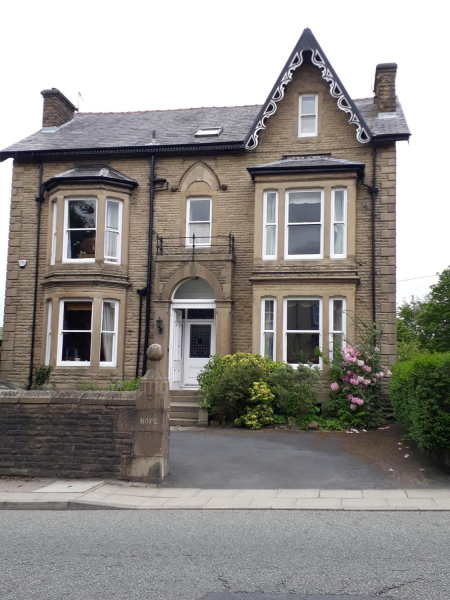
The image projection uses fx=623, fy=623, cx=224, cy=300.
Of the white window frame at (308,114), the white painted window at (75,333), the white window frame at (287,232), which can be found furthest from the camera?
the white window frame at (308,114)

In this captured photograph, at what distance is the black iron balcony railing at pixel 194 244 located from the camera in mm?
19125

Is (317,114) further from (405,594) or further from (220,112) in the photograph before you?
(405,594)

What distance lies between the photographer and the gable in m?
18.7

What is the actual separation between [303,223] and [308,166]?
1646mm

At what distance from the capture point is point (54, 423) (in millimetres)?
10461

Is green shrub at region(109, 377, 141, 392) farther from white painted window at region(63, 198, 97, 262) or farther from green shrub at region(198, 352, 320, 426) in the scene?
white painted window at region(63, 198, 97, 262)

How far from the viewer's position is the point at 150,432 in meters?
10.2

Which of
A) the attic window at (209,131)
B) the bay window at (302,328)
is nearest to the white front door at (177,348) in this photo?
the bay window at (302,328)

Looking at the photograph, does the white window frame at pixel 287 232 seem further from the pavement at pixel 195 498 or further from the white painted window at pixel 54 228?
the pavement at pixel 195 498

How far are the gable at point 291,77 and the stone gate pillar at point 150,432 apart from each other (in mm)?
10792

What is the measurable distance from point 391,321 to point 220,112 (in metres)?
9.92

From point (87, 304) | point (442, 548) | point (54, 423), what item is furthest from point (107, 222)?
point (442, 548)

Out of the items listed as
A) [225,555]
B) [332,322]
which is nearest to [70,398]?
[225,555]

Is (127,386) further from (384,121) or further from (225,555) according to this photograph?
(225,555)
